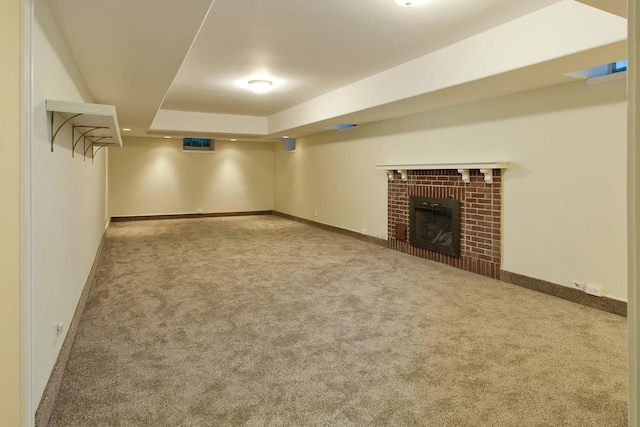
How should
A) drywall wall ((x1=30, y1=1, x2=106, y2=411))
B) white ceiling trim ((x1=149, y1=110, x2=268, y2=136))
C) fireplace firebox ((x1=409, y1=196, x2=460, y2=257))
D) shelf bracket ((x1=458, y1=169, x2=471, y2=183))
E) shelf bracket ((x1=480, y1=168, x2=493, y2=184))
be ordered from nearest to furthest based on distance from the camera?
drywall wall ((x1=30, y1=1, x2=106, y2=411)) → shelf bracket ((x1=480, y1=168, x2=493, y2=184)) → shelf bracket ((x1=458, y1=169, x2=471, y2=183)) → fireplace firebox ((x1=409, y1=196, x2=460, y2=257)) → white ceiling trim ((x1=149, y1=110, x2=268, y2=136))

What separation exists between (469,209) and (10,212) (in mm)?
4692

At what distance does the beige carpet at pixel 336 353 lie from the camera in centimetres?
207

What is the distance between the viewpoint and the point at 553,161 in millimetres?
4082

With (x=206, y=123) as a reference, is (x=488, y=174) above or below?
below

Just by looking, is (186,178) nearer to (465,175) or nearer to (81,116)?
(465,175)

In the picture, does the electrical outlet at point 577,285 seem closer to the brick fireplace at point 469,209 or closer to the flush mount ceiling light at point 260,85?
the brick fireplace at point 469,209

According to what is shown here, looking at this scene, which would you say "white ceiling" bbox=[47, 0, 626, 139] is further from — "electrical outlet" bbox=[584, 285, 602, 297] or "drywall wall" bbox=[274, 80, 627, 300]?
"electrical outlet" bbox=[584, 285, 602, 297]

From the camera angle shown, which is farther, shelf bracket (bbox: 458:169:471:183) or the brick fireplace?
shelf bracket (bbox: 458:169:471:183)

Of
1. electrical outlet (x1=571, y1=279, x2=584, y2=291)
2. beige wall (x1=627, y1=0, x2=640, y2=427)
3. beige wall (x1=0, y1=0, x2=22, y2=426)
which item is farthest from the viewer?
electrical outlet (x1=571, y1=279, x2=584, y2=291)

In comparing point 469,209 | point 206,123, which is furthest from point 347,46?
point 206,123

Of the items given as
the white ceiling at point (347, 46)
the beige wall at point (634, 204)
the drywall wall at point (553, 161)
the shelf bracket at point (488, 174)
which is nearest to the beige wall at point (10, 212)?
the white ceiling at point (347, 46)

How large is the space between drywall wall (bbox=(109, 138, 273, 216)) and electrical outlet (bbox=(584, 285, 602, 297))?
906cm

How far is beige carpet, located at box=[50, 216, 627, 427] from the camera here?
6.78ft

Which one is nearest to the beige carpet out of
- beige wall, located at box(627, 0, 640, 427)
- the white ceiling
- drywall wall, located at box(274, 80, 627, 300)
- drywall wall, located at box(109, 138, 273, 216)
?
drywall wall, located at box(274, 80, 627, 300)
